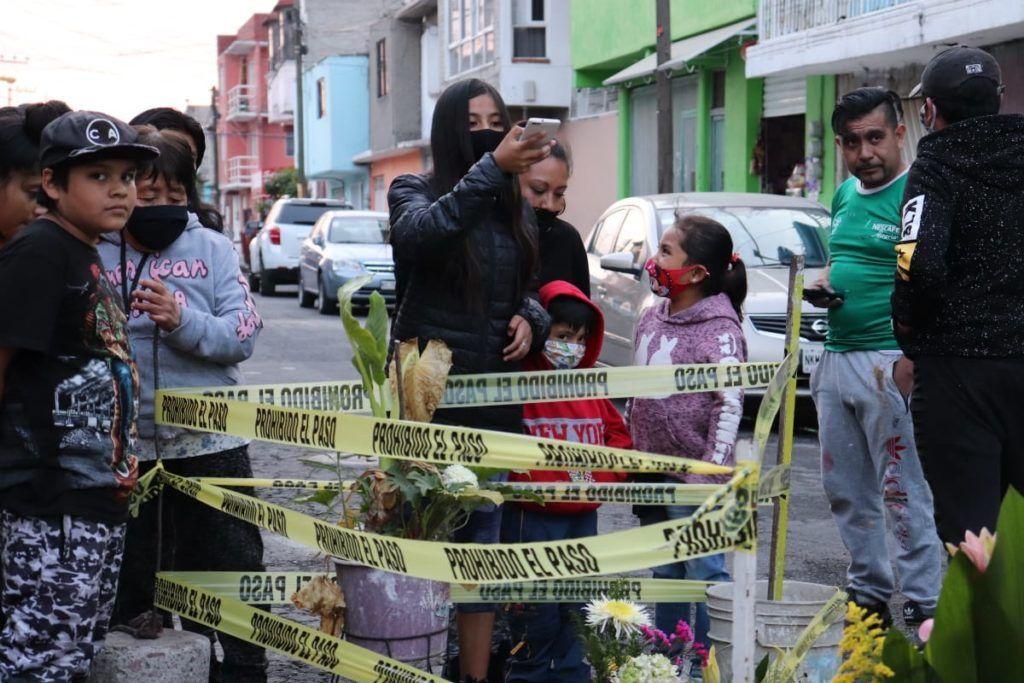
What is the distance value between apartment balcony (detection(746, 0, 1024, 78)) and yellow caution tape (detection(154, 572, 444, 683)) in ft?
36.7

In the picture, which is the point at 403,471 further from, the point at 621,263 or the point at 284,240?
the point at 284,240

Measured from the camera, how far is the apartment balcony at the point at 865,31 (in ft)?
45.0

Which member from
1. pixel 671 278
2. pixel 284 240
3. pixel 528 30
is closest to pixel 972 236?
pixel 671 278

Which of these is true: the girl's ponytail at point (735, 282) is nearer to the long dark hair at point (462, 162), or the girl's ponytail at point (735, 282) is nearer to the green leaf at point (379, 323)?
the long dark hair at point (462, 162)

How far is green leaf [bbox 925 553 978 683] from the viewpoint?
221 cm

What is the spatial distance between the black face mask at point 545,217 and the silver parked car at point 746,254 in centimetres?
512

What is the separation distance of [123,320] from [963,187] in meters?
2.47

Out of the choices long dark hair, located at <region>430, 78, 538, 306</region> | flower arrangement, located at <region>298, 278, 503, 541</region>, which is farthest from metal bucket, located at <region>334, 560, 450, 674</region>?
long dark hair, located at <region>430, 78, 538, 306</region>

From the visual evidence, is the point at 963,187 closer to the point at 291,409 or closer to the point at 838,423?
the point at 838,423

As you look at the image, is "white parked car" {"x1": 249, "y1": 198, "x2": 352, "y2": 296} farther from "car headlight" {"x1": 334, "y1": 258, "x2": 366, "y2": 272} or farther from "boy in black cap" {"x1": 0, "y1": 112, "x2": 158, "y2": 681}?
"boy in black cap" {"x1": 0, "y1": 112, "x2": 158, "y2": 681}

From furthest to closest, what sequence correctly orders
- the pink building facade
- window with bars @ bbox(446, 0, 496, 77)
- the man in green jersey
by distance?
1. the pink building facade
2. window with bars @ bbox(446, 0, 496, 77)
3. the man in green jersey

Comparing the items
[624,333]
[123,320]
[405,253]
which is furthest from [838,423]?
[624,333]

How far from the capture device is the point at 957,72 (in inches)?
160

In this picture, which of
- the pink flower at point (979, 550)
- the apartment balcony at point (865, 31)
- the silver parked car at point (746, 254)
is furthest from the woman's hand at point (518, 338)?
the apartment balcony at point (865, 31)
